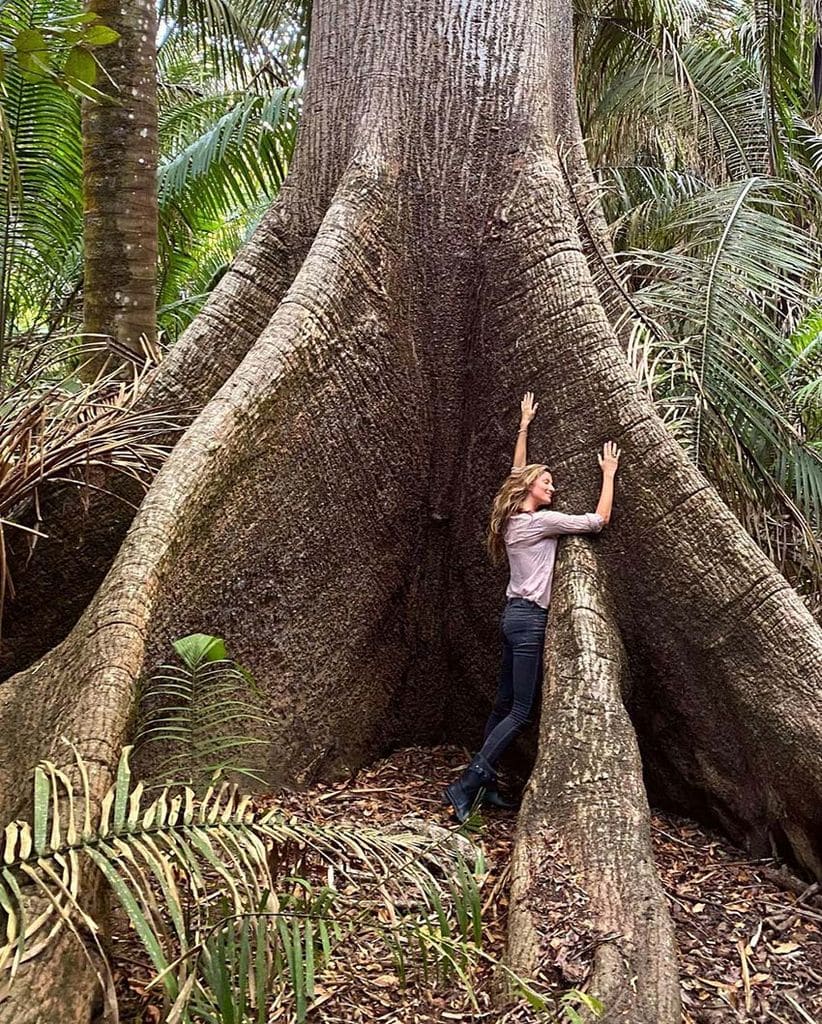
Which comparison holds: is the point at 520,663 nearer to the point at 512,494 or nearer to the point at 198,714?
the point at 512,494

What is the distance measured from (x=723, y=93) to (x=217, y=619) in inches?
382

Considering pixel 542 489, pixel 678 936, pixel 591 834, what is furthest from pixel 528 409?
pixel 678 936

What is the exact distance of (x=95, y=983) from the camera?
228 centimetres

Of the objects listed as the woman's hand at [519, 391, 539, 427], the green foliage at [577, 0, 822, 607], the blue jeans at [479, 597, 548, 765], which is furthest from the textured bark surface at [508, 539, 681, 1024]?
the green foliage at [577, 0, 822, 607]

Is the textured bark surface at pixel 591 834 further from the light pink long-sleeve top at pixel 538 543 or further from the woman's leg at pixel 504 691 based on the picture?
the woman's leg at pixel 504 691

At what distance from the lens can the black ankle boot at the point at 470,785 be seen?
387cm

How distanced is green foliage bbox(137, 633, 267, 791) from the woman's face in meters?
1.31

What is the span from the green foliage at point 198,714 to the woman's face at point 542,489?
131 cm

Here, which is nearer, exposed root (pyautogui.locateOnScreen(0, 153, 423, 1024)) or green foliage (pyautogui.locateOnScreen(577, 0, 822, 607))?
exposed root (pyautogui.locateOnScreen(0, 153, 423, 1024))

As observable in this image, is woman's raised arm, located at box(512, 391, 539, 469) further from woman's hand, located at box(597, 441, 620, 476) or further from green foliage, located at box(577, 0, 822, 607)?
green foliage, located at box(577, 0, 822, 607)

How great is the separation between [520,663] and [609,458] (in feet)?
2.85

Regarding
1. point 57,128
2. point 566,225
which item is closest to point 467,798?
point 566,225

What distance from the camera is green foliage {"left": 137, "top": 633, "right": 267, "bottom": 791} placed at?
2.95 metres

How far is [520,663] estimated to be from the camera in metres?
3.88
